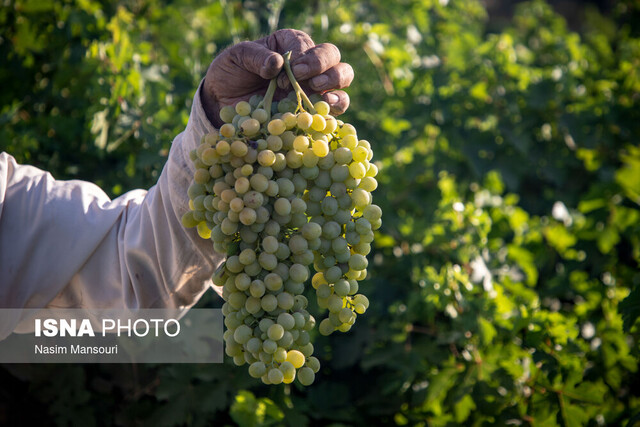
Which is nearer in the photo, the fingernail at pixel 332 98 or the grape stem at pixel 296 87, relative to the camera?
the grape stem at pixel 296 87

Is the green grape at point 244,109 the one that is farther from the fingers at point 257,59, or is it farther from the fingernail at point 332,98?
the fingernail at point 332,98

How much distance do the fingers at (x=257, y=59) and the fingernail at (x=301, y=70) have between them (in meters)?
0.03

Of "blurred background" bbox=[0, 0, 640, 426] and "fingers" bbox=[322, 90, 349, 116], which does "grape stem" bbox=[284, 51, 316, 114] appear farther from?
"blurred background" bbox=[0, 0, 640, 426]

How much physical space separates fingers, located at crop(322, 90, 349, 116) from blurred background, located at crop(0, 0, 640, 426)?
→ 822 mm

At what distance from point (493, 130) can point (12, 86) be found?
2057mm

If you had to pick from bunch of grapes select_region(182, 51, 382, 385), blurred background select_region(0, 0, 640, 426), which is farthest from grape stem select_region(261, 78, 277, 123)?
blurred background select_region(0, 0, 640, 426)

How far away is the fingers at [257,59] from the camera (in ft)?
3.14

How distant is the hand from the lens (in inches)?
38.6

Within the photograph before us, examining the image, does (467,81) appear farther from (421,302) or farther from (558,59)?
(421,302)

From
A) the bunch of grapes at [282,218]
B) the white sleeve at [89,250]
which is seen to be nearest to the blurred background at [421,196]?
the white sleeve at [89,250]

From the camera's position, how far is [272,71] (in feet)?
3.15

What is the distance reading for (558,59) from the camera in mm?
2910

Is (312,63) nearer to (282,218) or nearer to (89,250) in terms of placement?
(282,218)

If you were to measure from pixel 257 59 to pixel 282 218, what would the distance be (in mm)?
294
